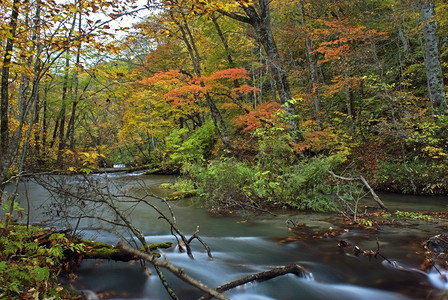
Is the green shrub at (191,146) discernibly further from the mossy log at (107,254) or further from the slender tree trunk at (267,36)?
the mossy log at (107,254)

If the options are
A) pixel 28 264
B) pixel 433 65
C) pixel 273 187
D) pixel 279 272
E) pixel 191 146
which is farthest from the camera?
pixel 191 146

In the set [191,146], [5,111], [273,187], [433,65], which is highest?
[433,65]

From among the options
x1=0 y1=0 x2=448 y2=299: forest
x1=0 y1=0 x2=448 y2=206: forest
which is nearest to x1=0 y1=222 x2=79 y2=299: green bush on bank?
x1=0 y1=0 x2=448 y2=299: forest

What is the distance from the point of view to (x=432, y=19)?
33.6 feet

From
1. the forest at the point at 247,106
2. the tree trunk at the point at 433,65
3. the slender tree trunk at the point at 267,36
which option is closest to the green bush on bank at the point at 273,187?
the forest at the point at 247,106

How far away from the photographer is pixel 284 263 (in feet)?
15.1

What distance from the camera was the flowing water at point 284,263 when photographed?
3.75 metres

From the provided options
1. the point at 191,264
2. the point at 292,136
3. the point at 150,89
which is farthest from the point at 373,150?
the point at 150,89

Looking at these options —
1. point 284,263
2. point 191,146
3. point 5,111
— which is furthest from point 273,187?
point 191,146

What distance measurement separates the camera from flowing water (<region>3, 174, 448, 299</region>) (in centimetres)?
375

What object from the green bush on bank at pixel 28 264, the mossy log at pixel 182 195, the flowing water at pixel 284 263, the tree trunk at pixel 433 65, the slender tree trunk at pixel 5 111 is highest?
the tree trunk at pixel 433 65

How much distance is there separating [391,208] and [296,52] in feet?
49.7

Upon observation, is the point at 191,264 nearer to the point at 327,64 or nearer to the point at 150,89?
the point at 150,89

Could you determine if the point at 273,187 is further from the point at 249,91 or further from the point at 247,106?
the point at 247,106
